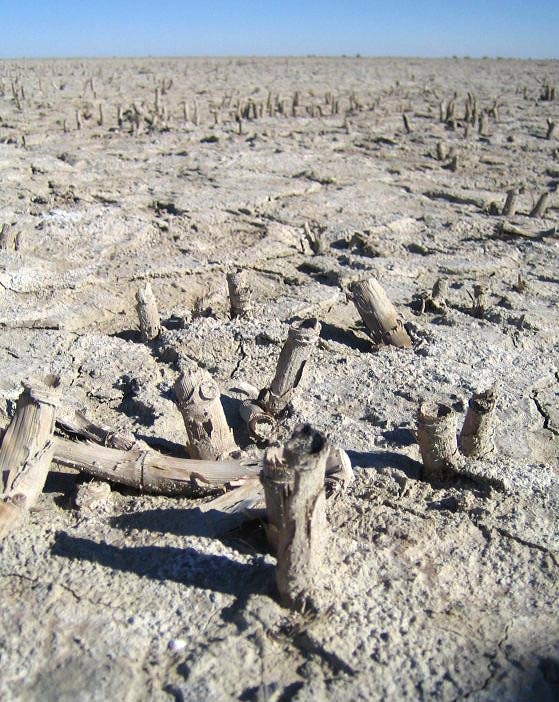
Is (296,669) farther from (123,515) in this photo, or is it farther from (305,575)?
(123,515)

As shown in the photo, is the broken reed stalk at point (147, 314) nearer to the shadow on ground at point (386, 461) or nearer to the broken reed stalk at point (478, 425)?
the shadow on ground at point (386, 461)

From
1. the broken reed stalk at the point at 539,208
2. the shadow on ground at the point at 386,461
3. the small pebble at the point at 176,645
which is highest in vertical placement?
the broken reed stalk at the point at 539,208

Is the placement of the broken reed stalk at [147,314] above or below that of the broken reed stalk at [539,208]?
below

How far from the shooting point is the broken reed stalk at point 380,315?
3.62 metres

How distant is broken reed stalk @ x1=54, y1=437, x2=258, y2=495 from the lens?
8.02 ft

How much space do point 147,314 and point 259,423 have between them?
1.13 meters

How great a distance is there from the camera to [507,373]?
11.2 ft

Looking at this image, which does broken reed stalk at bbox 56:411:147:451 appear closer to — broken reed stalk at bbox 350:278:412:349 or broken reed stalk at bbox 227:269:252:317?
broken reed stalk at bbox 227:269:252:317

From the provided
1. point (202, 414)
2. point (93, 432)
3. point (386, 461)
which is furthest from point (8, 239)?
point (386, 461)

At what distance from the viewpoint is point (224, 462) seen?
2482 millimetres

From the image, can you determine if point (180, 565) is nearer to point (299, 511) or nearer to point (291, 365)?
point (299, 511)

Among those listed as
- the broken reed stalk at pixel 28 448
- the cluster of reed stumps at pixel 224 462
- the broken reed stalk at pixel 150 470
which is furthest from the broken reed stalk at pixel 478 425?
the broken reed stalk at pixel 28 448

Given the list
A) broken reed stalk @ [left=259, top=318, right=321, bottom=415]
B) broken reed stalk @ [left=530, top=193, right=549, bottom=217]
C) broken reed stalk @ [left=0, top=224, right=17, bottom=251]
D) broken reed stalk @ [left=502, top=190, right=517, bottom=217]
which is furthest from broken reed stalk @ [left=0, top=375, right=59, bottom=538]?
broken reed stalk @ [left=530, top=193, right=549, bottom=217]

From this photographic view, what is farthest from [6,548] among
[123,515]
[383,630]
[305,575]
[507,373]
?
[507,373]
